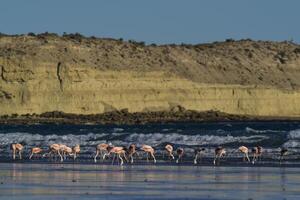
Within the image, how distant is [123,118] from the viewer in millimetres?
79125

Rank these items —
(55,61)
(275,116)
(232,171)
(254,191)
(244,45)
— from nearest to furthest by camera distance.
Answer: (254,191) → (232,171) → (55,61) → (275,116) → (244,45)

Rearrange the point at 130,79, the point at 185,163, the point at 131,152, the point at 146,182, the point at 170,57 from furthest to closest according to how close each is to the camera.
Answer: the point at 170,57 < the point at 130,79 < the point at 131,152 < the point at 185,163 < the point at 146,182

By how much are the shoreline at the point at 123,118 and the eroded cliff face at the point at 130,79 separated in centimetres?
129

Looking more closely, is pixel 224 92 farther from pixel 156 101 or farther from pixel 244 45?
pixel 244 45

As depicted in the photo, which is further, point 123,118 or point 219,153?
point 123,118

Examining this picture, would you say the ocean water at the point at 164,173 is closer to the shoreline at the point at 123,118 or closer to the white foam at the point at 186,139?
the white foam at the point at 186,139

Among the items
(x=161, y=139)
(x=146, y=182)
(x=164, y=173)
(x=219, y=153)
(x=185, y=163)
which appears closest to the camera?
(x=146, y=182)

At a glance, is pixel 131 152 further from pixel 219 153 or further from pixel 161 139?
pixel 161 139

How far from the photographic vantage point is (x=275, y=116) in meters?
88.9

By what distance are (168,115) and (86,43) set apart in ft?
45.2

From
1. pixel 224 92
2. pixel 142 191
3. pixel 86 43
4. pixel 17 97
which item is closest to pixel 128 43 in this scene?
pixel 86 43

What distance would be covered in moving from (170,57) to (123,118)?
15062mm

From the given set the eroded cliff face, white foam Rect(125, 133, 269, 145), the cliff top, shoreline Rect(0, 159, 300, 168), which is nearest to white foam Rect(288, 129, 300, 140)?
white foam Rect(125, 133, 269, 145)

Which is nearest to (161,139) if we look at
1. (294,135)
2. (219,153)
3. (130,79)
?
(294,135)
